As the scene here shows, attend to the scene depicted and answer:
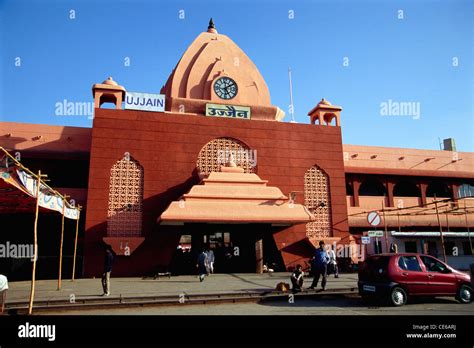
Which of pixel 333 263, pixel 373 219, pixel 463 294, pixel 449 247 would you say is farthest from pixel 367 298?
pixel 449 247

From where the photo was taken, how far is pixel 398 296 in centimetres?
845

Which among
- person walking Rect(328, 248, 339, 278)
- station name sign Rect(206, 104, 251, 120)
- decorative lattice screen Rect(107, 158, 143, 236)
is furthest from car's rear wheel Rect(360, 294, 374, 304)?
station name sign Rect(206, 104, 251, 120)

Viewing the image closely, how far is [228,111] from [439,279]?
14.7 metres

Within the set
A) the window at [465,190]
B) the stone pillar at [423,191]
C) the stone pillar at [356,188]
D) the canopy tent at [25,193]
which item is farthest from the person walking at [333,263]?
the window at [465,190]

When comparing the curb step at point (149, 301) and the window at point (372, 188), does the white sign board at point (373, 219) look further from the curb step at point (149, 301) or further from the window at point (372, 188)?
the window at point (372, 188)

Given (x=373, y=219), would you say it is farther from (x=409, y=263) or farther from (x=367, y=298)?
(x=367, y=298)

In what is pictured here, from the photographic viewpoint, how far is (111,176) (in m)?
18.0

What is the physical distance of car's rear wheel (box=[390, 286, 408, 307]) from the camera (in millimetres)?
8362

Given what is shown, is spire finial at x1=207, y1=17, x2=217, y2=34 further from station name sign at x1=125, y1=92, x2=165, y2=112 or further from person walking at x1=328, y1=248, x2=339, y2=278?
person walking at x1=328, y1=248, x2=339, y2=278

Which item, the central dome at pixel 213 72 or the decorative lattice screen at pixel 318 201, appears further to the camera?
the central dome at pixel 213 72

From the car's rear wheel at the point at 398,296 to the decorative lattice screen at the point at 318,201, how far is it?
11.3 metres

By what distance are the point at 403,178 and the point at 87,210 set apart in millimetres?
21099

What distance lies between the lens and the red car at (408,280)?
27.8 ft
